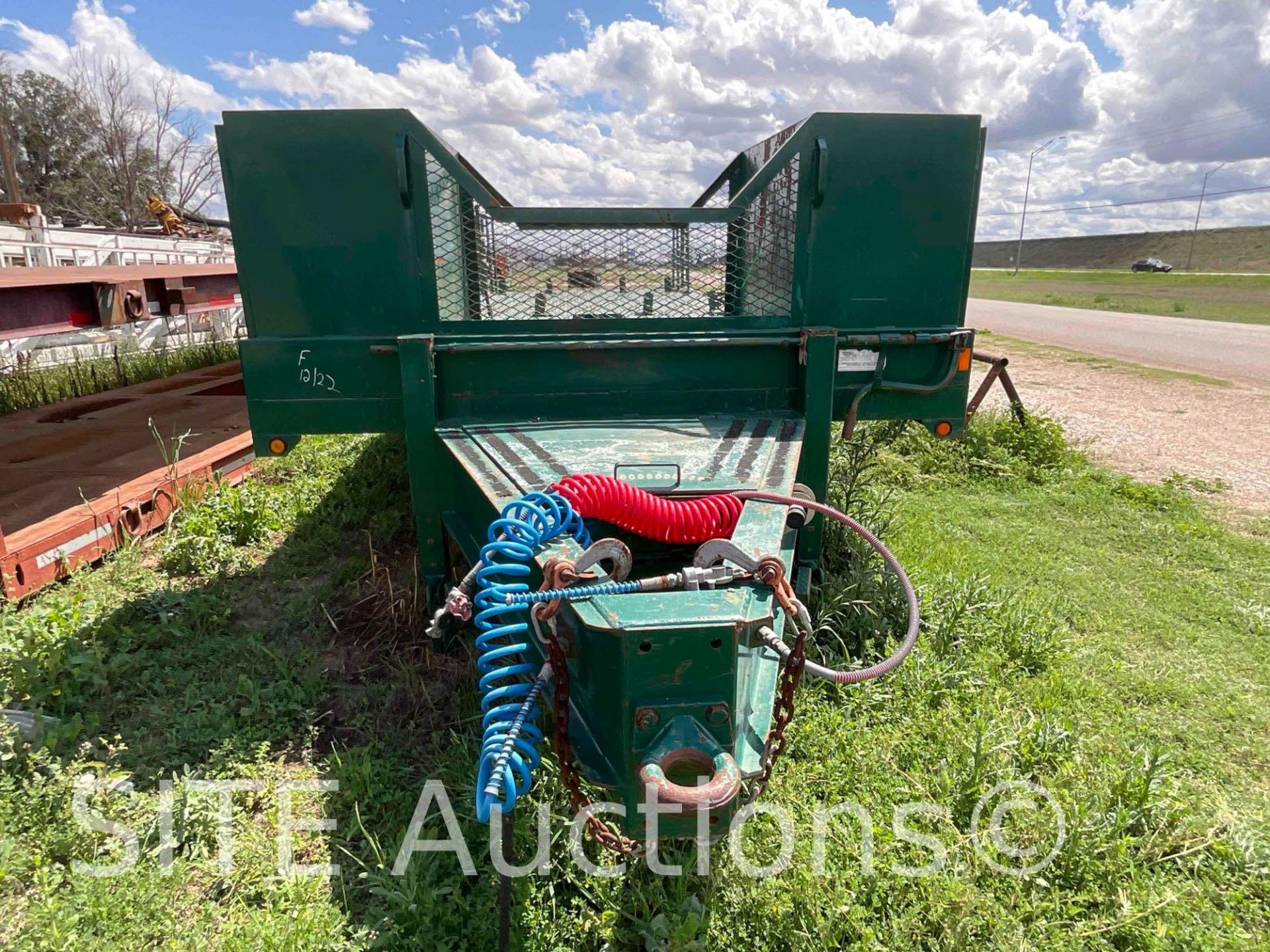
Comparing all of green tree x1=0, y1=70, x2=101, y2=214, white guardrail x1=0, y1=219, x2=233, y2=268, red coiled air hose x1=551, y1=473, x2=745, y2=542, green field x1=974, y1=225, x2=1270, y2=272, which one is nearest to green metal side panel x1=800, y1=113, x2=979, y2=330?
red coiled air hose x1=551, y1=473, x2=745, y2=542

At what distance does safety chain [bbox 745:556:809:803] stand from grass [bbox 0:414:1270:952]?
0.56 metres

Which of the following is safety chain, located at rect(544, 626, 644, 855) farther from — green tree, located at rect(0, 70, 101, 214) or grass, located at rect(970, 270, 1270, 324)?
green tree, located at rect(0, 70, 101, 214)

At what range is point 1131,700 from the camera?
3219 mm

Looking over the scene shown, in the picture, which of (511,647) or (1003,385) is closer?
(511,647)

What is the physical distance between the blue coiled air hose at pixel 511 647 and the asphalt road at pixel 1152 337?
30.4 feet

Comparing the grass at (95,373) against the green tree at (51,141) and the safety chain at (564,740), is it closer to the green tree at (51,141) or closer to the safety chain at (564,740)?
the safety chain at (564,740)

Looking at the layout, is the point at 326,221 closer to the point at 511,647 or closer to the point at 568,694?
the point at 511,647

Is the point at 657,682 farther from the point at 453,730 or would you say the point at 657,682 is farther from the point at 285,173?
the point at 285,173

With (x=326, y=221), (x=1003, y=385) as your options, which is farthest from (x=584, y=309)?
(x=1003, y=385)

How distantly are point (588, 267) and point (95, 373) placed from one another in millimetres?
8014

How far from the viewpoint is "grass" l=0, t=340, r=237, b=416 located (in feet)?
25.8

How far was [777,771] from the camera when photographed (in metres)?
2.73

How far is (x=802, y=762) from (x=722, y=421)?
1294 millimetres

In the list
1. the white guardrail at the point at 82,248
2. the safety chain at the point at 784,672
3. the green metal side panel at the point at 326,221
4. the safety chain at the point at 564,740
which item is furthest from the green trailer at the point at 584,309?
the white guardrail at the point at 82,248
